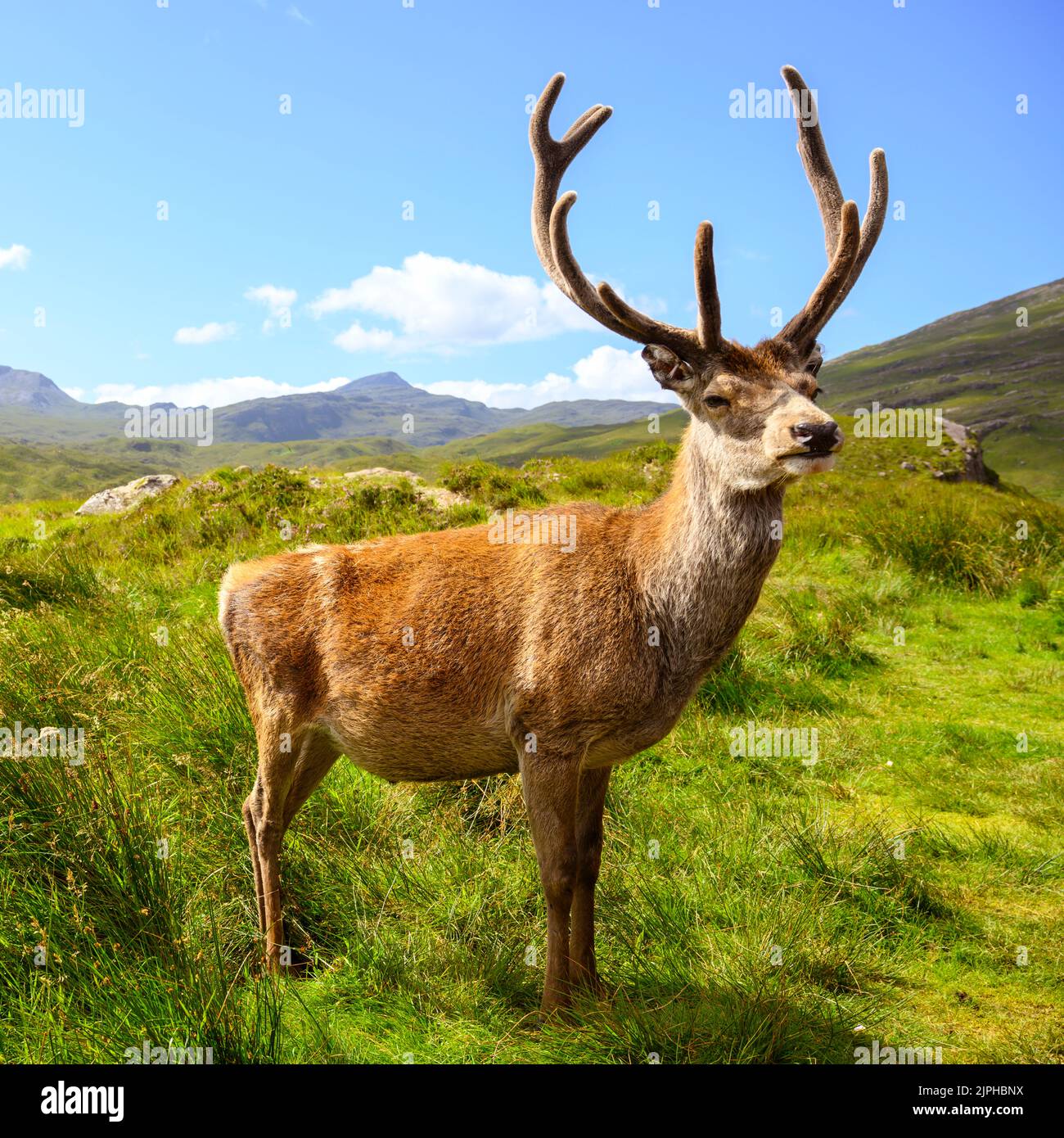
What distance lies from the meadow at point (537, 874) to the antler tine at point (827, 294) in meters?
2.79

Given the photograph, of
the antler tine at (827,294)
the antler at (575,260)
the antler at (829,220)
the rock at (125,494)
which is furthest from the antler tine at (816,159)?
the rock at (125,494)

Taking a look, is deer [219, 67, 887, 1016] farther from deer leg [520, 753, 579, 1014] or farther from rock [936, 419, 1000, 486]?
rock [936, 419, 1000, 486]

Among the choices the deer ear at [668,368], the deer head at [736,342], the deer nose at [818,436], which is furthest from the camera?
the deer ear at [668,368]

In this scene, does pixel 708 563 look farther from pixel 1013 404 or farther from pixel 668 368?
pixel 1013 404

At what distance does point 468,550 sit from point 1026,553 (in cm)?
909

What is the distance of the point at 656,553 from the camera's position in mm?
3777

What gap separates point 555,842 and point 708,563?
4.39ft

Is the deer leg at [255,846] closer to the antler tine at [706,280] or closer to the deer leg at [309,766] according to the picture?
the deer leg at [309,766]

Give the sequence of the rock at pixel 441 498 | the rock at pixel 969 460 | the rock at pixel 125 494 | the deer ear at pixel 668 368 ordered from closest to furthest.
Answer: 1. the deer ear at pixel 668 368
2. the rock at pixel 441 498
3. the rock at pixel 125 494
4. the rock at pixel 969 460

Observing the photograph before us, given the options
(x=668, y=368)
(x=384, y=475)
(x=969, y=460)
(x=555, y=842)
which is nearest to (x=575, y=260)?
(x=668, y=368)

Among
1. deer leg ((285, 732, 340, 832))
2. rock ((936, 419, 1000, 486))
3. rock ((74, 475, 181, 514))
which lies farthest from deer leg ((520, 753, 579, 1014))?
rock ((936, 419, 1000, 486))

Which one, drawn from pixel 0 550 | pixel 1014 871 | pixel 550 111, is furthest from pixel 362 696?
pixel 0 550

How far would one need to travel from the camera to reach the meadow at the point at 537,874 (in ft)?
10.8
